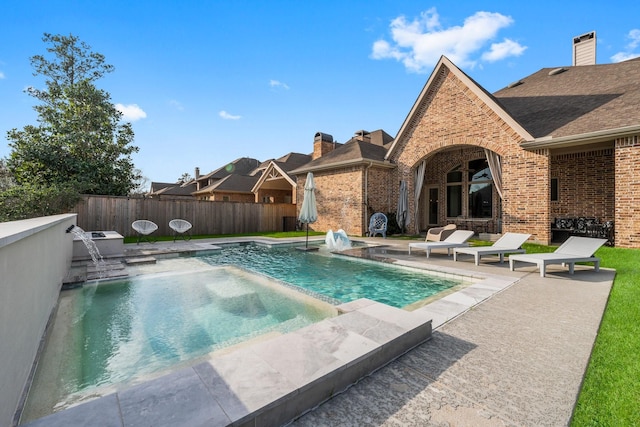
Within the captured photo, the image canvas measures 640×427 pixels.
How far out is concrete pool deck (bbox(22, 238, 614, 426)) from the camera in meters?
1.76

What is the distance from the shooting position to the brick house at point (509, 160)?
9.55 meters

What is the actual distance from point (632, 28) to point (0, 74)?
92.2 ft

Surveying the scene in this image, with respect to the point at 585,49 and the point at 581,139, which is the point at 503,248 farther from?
the point at 585,49

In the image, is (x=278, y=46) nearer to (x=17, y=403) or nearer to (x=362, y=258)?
(x=362, y=258)

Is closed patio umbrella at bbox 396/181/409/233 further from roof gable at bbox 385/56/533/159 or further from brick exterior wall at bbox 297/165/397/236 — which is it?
roof gable at bbox 385/56/533/159

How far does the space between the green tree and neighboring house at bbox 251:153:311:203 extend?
9.16m

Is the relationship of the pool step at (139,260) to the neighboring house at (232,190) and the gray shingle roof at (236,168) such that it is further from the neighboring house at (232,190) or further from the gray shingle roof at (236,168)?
the gray shingle roof at (236,168)

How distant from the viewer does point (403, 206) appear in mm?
14461

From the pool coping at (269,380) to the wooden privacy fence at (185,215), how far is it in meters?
14.1

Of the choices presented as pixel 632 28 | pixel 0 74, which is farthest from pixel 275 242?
pixel 632 28

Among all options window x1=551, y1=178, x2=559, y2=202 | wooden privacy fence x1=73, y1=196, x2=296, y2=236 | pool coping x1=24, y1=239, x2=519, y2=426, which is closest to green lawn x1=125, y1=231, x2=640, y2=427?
pool coping x1=24, y1=239, x2=519, y2=426

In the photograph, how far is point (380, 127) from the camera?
24578 millimetres

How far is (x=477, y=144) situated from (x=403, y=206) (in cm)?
426

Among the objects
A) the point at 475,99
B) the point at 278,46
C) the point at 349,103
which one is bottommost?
the point at 475,99
